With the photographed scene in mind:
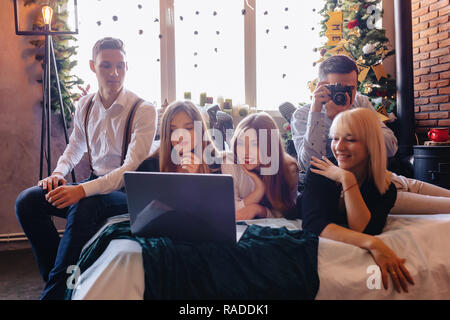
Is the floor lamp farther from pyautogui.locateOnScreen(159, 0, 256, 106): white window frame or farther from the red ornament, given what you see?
the red ornament

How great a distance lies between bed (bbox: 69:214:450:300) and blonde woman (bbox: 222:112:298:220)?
43 centimetres

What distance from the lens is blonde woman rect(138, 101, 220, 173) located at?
1648 millimetres

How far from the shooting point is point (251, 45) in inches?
136

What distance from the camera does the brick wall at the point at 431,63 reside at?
331cm

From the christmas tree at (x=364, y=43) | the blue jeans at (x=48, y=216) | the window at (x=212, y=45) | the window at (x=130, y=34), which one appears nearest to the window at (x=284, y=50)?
the window at (x=212, y=45)

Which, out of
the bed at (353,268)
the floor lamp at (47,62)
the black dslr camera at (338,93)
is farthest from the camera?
→ the floor lamp at (47,62)

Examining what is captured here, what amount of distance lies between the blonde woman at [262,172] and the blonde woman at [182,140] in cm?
17

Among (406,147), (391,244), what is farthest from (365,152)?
(406,147)

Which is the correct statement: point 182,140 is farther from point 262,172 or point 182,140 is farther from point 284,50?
point 284,50

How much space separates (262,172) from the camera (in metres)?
1.69

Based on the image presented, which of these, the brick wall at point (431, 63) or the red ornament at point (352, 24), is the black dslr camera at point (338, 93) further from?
the brick wall at point (431, 63)

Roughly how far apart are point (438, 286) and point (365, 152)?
1.69ft
